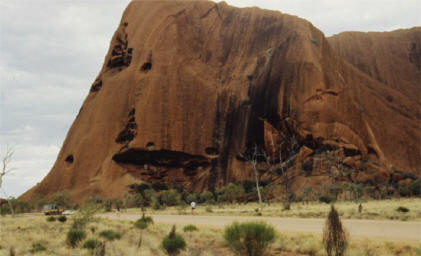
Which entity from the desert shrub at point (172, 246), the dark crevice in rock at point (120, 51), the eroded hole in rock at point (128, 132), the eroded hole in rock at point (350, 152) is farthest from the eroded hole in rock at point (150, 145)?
the desert shrub at point (172, 246)

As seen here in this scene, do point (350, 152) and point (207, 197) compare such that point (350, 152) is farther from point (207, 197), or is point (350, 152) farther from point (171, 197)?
point (171, 197)

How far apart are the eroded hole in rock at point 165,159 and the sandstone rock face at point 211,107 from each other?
176 mm

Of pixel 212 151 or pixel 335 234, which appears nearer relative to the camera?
pixel 335 234

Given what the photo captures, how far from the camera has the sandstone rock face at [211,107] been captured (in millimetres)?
64250

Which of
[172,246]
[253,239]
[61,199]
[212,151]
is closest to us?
[253,239]

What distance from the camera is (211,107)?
73812mm

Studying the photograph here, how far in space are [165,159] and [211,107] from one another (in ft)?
41.8

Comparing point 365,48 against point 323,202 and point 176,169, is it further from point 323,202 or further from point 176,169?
point 323,202

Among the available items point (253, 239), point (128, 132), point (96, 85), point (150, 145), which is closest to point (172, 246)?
point (253, 239)

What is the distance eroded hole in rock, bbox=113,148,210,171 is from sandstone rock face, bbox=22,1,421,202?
176mm

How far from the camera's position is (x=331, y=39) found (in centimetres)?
11112

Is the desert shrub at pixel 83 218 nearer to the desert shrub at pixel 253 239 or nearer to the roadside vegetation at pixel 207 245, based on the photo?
the roadside vegetation at pixel 207 245

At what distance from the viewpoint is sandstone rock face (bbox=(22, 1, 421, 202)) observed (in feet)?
211

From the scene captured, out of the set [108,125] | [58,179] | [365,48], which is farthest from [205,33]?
[365,48]
